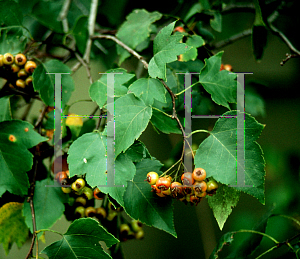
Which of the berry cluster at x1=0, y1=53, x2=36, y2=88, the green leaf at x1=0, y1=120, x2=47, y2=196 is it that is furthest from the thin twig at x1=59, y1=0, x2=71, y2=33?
the green leaf at x1=0, y1=120, x2=47, y2=196

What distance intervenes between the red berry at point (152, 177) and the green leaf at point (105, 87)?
13cm

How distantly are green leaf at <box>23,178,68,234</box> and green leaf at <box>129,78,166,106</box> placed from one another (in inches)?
8.8

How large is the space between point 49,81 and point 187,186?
0.31 meters

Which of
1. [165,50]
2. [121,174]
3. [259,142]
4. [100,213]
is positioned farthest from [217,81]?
[259,142]

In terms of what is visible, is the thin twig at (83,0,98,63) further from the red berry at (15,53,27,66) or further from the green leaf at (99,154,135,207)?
the green leaf at (99,154,135,207)

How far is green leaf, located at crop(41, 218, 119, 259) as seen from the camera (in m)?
0.40

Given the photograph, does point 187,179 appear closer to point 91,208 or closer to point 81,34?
point 91,208

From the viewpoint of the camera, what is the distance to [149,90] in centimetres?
38

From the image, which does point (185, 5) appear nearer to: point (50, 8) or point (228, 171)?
point (50, 8)

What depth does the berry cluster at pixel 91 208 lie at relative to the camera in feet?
1.38

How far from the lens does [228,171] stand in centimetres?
36

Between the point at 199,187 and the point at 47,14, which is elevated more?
the point at 47,14

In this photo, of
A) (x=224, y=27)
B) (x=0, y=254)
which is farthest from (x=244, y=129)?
(x=0, y=254)

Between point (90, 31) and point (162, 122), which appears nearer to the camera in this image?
point (162, 122)
